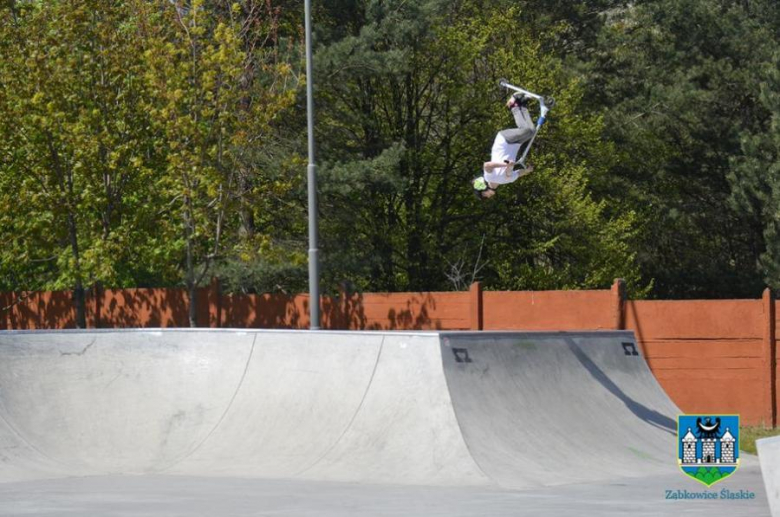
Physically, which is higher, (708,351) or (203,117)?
(203,117)

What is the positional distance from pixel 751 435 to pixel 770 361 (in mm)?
1279

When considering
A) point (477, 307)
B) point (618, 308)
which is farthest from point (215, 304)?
point (618, 308)

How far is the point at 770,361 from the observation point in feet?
61.6

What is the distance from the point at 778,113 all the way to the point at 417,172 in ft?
30.5

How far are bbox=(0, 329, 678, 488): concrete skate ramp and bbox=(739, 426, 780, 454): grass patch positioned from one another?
1565 millimetres

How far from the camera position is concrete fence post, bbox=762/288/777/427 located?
18.7m

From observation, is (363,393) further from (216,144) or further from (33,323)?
(33,323)

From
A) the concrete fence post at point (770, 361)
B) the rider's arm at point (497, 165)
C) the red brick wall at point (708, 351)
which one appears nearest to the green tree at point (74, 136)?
the red brick wall at point (708, 351)

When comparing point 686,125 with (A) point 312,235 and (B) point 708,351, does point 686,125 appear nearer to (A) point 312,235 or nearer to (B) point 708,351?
(B) point 708,351

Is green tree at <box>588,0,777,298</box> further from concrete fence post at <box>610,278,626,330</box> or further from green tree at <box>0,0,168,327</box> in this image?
green tree at <box>0,0,168,327</box>

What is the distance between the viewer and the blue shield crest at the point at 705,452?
1295 centimetres

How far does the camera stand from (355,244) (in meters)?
32.4

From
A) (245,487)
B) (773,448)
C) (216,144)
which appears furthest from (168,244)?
(773,448)

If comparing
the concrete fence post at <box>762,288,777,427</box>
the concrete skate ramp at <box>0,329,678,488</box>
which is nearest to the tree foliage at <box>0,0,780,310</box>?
the concrete skate ramp at <box>0,329,678,488</box>
